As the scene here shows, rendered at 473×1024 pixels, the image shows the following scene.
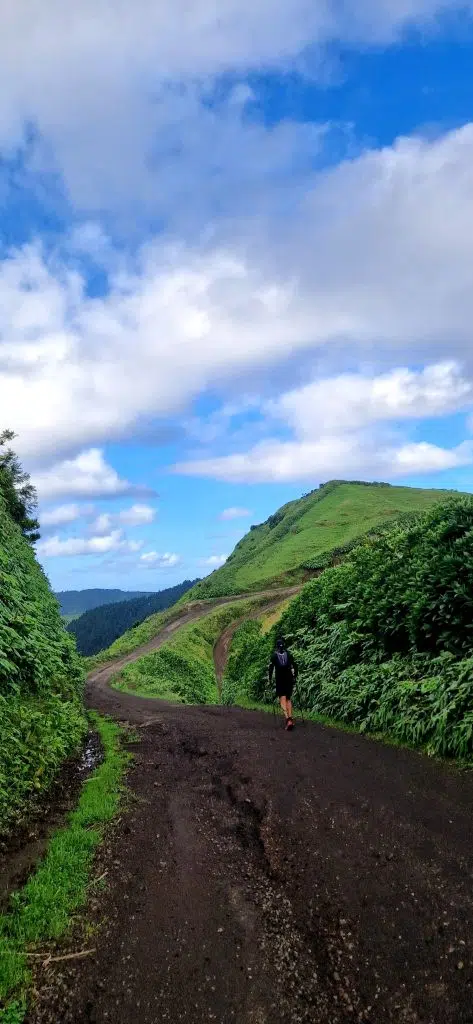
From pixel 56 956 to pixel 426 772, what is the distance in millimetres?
6462

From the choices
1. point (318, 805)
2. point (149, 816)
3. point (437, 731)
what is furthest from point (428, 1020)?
point (437, 731)

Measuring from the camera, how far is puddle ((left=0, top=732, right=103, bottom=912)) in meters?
6.56

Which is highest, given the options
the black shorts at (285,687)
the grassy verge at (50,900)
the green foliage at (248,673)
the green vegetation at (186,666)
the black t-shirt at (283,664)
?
the black t-shirt at (283,664)

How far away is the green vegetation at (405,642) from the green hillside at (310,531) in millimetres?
59275

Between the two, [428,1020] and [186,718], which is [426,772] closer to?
[428,1020]

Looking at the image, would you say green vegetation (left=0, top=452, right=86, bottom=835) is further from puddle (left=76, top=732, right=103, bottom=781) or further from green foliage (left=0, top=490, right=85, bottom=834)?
puddle (left=76, top=732, right=103, bottom=781)

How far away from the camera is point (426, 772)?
910cm

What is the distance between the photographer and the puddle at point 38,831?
21.5ft

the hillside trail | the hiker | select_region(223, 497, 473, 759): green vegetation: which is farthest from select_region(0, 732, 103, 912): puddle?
select_region(223, 497, 473, 759): green vegetation

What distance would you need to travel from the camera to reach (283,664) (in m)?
14.7

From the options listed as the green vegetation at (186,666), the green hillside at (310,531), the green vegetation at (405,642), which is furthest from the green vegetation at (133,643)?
the green vegetation at (405,642)

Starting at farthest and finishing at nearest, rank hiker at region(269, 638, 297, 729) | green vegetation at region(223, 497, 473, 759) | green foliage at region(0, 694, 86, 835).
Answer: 1. hiker at region(269, 638, 297, 729)
2. green vegetation at region(223, 497, 473, 759)
3. green foliage at region(0, 694, 86, 835)

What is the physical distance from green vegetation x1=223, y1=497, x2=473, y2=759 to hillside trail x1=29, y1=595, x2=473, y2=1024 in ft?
4.05

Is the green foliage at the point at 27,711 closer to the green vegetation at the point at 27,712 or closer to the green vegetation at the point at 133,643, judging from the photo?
the green vegetation at the point at 27,712
